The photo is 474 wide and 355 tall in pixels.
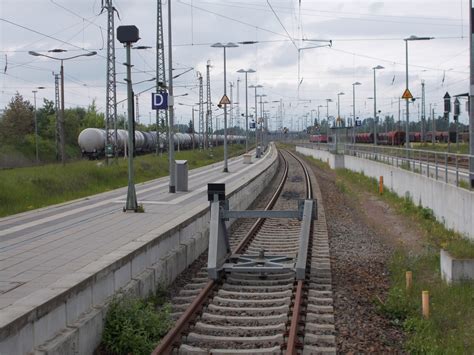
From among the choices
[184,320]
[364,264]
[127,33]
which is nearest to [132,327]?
[184,320]

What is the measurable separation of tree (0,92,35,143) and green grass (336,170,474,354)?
52.4 m

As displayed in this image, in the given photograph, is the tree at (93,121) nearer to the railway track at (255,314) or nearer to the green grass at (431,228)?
the green grass at (431,228)

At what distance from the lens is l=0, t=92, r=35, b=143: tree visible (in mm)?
62050

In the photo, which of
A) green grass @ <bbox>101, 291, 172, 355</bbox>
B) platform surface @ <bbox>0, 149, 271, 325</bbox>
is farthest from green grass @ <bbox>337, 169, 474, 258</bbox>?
green grass @ <bbox>101, 291, 172, 355</bbox>

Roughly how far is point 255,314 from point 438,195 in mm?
11462

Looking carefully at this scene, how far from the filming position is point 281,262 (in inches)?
471

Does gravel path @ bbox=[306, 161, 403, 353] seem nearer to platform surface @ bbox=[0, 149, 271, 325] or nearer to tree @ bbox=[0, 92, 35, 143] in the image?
platform surface @ bbox=[0, 149, 271, 325]

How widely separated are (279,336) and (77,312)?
2283mm

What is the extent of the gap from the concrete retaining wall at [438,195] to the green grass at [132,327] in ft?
28.6

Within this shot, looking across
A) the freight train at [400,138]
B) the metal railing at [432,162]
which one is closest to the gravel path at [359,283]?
the metal railing at [432,162]

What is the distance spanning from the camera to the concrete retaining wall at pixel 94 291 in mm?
6090

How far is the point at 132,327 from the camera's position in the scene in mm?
7637

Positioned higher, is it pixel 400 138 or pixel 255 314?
pixel 400 138

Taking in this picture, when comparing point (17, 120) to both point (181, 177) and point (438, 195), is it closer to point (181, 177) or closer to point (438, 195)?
point (181, 177)
